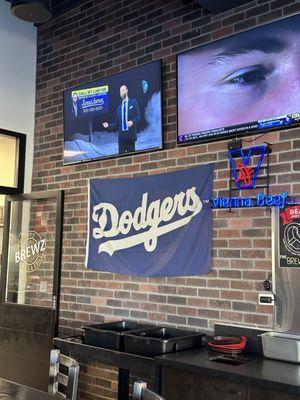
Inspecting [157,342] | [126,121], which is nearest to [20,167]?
[126,121]

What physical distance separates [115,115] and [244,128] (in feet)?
4.41

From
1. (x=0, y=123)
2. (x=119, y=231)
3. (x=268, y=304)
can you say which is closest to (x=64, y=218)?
(x=119, y=231)

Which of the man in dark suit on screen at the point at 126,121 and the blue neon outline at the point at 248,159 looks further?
the man in dark suit on screen at the point at 126,121

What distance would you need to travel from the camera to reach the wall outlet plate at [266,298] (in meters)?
3.17

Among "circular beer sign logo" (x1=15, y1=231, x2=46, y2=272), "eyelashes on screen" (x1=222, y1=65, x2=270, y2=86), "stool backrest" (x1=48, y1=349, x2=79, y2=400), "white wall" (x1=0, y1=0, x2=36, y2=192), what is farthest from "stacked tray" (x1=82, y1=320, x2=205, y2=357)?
"white wall" (x1=0, y1=0, x2=36, y2=192)

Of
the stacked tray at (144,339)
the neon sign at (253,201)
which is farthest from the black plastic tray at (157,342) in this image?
the neon sign at (253,201)

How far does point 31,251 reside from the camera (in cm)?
488

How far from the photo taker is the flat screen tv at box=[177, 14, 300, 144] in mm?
3205

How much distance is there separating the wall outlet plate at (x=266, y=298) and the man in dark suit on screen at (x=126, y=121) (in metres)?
1.66

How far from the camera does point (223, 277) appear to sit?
3.47m

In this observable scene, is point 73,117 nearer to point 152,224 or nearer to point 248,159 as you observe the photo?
point 152,224

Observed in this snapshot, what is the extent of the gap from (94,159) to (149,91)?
0.85m

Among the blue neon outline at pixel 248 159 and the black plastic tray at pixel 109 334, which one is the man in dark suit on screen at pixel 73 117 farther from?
the black plastic tray at pixel 109 334

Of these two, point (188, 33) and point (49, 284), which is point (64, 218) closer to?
point (49, 284)
